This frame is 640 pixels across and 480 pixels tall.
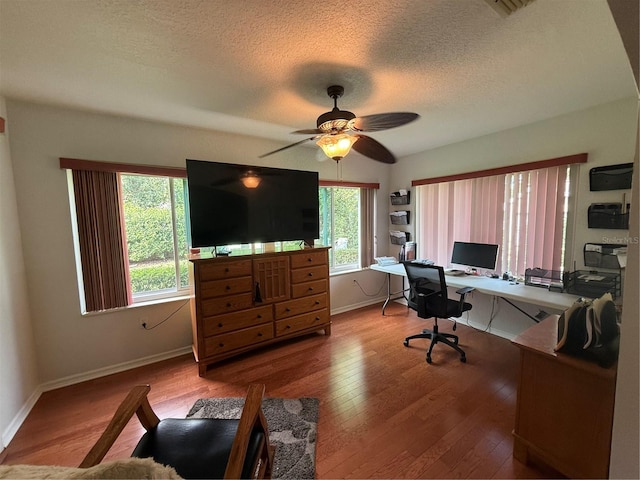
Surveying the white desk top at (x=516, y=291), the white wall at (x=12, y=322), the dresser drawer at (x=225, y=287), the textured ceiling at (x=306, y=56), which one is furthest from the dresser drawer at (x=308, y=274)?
the white wall at (x=12, y=322)

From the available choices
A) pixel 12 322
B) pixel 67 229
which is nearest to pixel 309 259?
pixel 67 229

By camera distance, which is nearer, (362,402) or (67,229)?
(362,402)

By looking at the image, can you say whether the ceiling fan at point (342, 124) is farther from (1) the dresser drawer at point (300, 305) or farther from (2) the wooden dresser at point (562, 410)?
(1) the dresser drawer at point (300, 305)

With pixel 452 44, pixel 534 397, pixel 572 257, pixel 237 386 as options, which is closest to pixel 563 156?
pixel 572 257

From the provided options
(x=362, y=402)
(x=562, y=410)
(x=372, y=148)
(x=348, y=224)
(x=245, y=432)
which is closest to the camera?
(x=245, y=432)

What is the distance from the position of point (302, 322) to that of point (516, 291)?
2.14 metres

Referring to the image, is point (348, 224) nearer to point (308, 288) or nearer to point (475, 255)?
point (308, 288)

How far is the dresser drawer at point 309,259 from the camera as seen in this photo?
9.31 feet

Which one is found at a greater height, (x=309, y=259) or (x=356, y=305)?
(x=309, y=259)

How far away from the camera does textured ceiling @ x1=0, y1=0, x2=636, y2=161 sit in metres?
1.17

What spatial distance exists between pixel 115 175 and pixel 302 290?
2105 millimetres

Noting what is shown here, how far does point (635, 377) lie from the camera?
798 millimetres

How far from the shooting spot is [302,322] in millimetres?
2906

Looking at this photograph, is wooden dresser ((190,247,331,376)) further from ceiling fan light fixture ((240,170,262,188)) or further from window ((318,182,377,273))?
window ((318,182,377,273))
